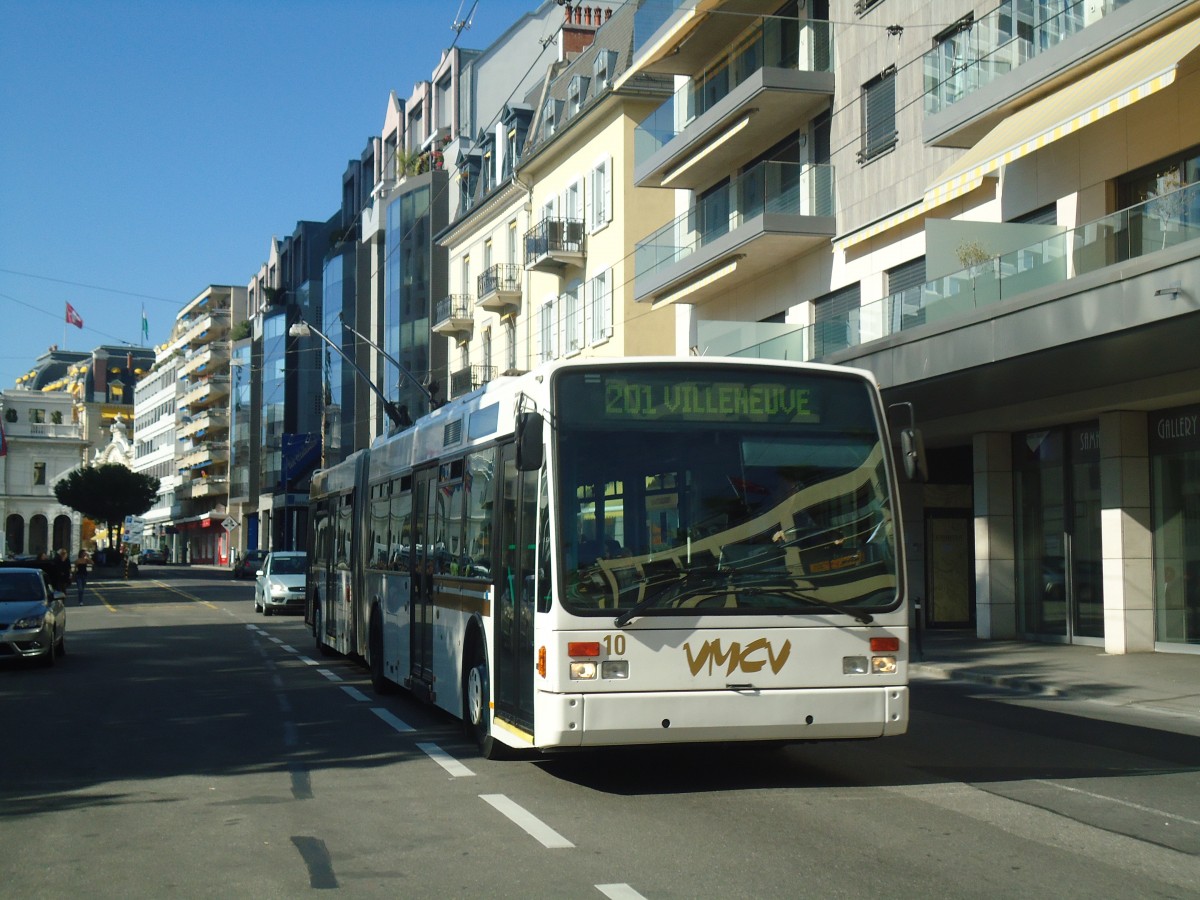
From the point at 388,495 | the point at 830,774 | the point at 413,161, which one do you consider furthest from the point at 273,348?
the point at 830,774

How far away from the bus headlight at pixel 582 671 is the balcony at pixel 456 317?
1730 inches

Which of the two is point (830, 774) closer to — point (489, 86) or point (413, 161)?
point (489, 86)

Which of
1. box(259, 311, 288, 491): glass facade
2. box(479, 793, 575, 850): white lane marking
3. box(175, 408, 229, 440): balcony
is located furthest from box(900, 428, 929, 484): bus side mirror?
box(175, 408, 229, 440): balcony

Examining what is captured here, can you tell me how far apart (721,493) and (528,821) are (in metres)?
2.37

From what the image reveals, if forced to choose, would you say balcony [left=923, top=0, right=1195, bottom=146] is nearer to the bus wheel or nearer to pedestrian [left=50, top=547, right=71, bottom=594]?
the bus wheel

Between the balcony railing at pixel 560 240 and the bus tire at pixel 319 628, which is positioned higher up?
the balcony railing at pixel 560 240

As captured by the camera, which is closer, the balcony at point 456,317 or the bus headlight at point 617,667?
the bus headlight at point 617,667

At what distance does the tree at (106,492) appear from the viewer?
4333 inches

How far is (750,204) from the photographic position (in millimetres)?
29453

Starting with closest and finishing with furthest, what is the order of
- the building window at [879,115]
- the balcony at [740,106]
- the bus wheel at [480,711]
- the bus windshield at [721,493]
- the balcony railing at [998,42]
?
1. the bus windshield at [721,493]
2. the bus wheel at [480,711]
3. the balcony railing at [998,42]
4. the building window at [879,115]
5. the balcony at [740,106]

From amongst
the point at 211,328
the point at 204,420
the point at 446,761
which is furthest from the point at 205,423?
the point at 446,761

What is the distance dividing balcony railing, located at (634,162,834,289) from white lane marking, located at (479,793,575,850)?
68.6 feet

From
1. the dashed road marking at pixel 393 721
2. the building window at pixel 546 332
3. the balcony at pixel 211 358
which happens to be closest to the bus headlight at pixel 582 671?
the dashed road marking at pixel 393 721

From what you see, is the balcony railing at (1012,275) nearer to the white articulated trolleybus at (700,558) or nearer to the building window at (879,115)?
the building window at (879,115)
